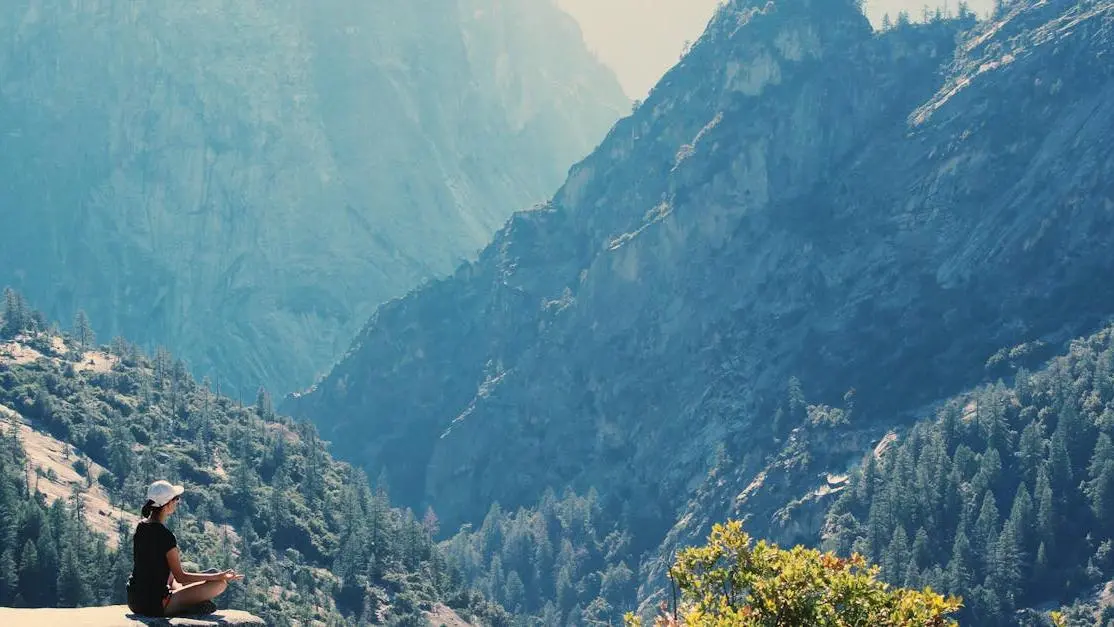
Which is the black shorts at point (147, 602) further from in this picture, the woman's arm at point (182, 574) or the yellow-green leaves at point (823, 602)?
the yellow-green leaves at point (823, 602)

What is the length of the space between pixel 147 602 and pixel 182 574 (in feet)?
3.60

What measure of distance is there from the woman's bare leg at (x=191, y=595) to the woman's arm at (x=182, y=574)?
0.13 m

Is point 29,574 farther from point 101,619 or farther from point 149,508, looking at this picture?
point 149,508

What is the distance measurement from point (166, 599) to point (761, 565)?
56.2ft

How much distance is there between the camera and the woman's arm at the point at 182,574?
3475cm

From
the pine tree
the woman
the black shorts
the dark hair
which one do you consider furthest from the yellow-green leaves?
the pine tree

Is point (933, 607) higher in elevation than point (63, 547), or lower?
lower

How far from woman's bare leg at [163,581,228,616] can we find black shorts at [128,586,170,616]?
210 mm

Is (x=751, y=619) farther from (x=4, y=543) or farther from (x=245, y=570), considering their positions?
(x=245, y=570)

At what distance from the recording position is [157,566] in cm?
3453

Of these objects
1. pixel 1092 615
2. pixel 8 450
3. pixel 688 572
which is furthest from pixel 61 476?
pixel 688 572

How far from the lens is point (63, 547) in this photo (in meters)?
154

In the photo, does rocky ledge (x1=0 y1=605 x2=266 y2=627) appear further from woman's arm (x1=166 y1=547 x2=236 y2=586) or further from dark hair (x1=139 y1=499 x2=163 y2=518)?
dark hair (x1=139 y1=499 x2=163 y2=518)

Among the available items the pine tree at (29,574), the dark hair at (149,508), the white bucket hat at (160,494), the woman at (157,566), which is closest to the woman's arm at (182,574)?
the woman at (157,566)
